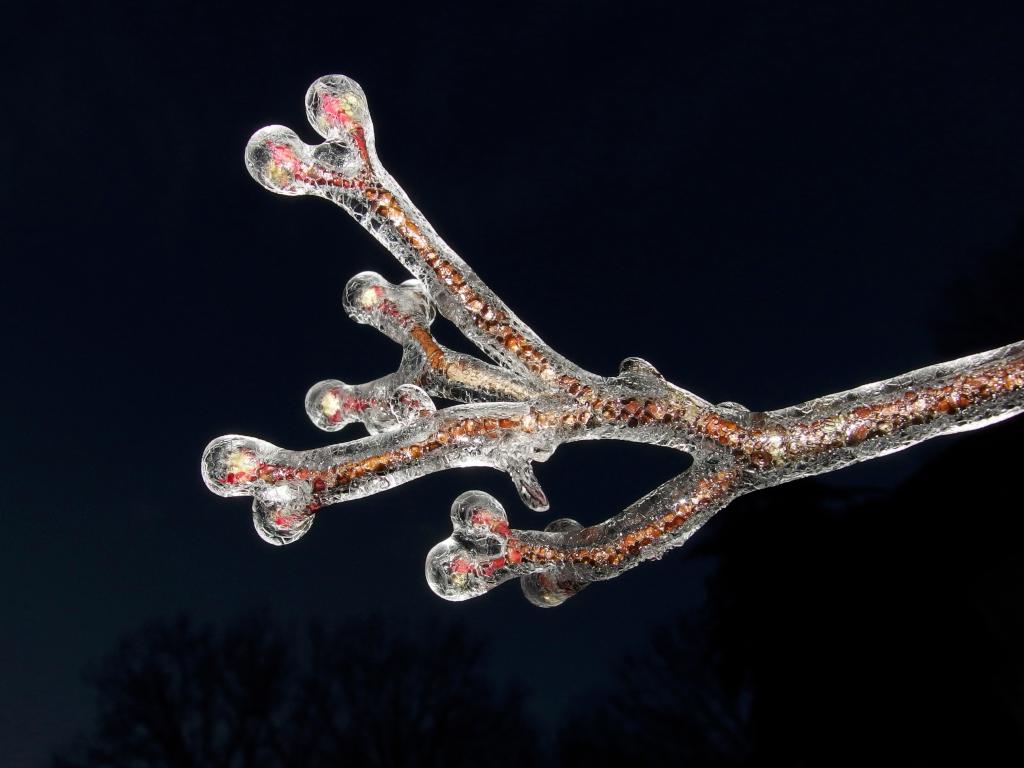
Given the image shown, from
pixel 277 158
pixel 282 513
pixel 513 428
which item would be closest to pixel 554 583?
pixel 513 428

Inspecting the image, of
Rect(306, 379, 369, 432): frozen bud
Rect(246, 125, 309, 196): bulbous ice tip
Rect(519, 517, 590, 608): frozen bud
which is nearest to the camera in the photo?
Rect(246, 125, 309, 196): bulbous ice tip

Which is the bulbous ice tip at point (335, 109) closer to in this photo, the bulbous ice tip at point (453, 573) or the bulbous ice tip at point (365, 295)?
the bulbous ice tip at point (365, 295)

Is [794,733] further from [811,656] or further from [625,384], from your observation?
[625,384]

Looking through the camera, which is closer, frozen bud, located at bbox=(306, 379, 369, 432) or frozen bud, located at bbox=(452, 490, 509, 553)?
frozen bud, located at bbox=(452, 490, 509, 553)

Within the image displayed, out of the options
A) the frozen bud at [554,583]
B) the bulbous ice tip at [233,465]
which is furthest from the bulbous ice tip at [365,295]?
the frozen bud at [554,583]


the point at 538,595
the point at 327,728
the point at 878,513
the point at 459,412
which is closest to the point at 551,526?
the point at 538,595

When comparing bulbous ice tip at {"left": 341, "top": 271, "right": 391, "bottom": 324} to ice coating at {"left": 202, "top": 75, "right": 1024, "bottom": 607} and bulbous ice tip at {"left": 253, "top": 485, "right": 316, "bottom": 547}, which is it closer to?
ice coating at {"left": 202, "top": 75, "right": 1024, "bottom": 607}

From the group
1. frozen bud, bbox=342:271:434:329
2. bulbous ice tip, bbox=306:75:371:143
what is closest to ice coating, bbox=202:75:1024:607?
bulbous ice tip, bbox=306:75:371:143

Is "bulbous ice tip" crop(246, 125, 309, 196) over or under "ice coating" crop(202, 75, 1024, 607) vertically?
over
